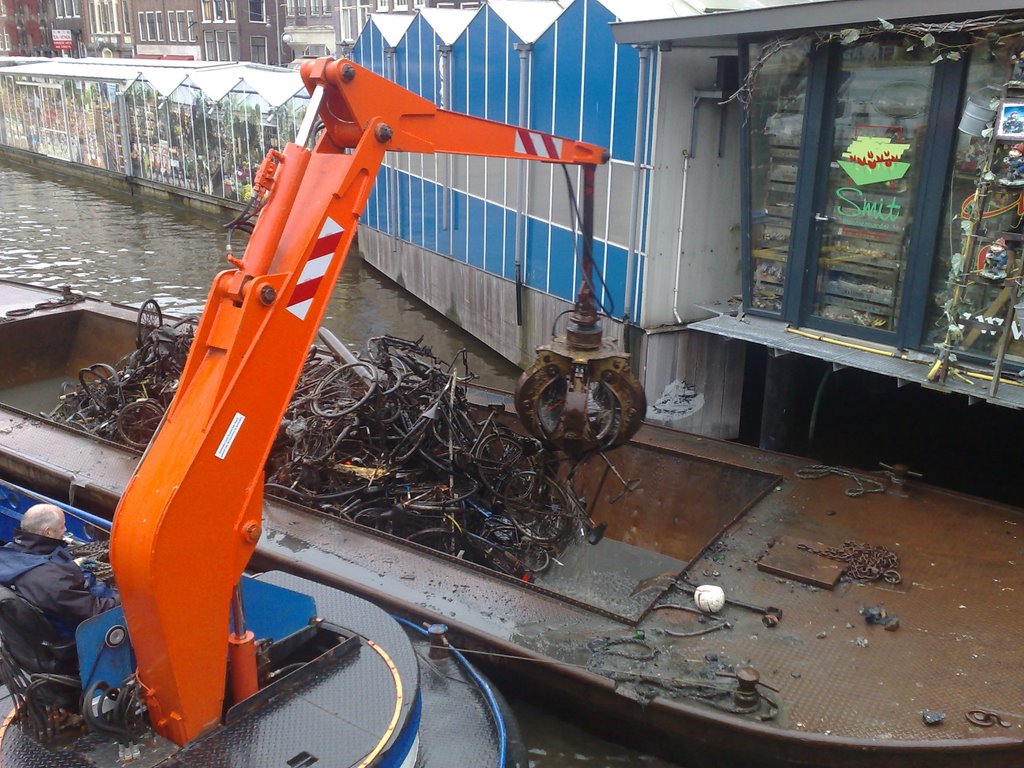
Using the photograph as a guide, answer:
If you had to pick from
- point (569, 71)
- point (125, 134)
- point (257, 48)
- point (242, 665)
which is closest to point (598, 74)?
point (569, 71)

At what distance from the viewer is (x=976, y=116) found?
5668 millimetres

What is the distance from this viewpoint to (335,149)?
11.9ft

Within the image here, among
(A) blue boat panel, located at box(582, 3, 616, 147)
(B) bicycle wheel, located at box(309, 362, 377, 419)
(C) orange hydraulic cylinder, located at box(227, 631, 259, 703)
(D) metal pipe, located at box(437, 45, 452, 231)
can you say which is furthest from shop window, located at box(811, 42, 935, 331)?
(D) metal pipe, located at box(437, 45, 452, 231)

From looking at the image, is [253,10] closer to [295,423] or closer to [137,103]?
[137,103]

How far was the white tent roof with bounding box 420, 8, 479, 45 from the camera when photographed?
11170 millimetres

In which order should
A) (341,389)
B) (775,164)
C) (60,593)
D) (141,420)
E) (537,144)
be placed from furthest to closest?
(141,420), (775,164), (341,389), (537,144), (60,593)

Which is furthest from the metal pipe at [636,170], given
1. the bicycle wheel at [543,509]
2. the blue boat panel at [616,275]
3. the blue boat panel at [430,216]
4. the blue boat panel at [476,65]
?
the blue boat panel at [430,216]

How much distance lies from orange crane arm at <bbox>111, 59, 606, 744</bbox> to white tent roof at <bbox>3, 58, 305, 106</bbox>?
15.9 meters

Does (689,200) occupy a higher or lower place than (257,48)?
lower

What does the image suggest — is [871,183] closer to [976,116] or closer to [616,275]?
[976,116]

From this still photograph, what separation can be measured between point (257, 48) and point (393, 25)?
3436 centimetres

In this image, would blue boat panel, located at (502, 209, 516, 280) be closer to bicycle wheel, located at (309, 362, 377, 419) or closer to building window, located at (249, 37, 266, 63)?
bicycle wheel, located at (309, 362, 377, 419)

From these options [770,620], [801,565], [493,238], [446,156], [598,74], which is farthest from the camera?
[446,156]

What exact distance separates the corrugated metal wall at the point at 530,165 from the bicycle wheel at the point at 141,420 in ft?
13.5
